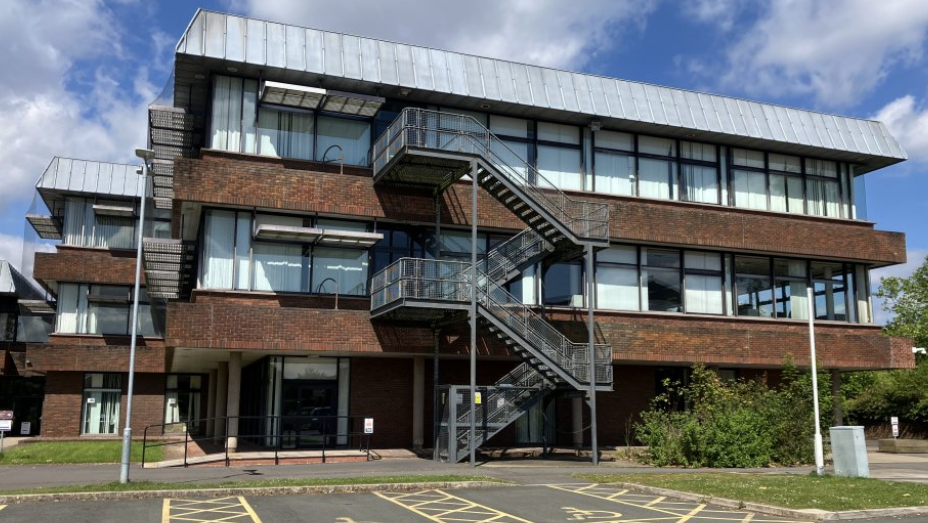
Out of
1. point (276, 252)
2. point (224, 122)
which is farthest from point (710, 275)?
A: point (224, 122)

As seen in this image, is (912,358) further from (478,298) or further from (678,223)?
(478,298)

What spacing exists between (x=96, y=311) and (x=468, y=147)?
966 inches

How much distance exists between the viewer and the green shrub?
24.2 metres

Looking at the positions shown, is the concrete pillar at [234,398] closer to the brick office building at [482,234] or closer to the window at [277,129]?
the brick office building at [482,234]

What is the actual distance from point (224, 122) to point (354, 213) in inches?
183

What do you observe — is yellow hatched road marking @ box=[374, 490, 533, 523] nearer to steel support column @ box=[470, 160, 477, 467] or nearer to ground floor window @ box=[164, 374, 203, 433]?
steel support column @ box=[470, 160, 477, 467]

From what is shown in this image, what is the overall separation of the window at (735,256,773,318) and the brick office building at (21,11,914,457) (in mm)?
81

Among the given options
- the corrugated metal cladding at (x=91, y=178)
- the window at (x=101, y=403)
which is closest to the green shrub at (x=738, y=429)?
the window at (x=101, y=403)

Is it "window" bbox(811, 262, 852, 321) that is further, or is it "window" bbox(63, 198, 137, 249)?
"window" bbox(63, 198, 137, 249)

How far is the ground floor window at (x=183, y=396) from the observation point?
43281mm

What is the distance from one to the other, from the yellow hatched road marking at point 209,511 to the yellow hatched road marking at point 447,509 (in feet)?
8.57

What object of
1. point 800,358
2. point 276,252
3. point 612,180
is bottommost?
point 800,358

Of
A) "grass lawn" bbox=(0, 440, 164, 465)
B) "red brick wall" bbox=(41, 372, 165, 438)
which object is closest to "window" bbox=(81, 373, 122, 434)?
"red brick wall" bbox=(41, 372, 165, 438)

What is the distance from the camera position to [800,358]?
30.8 meters
